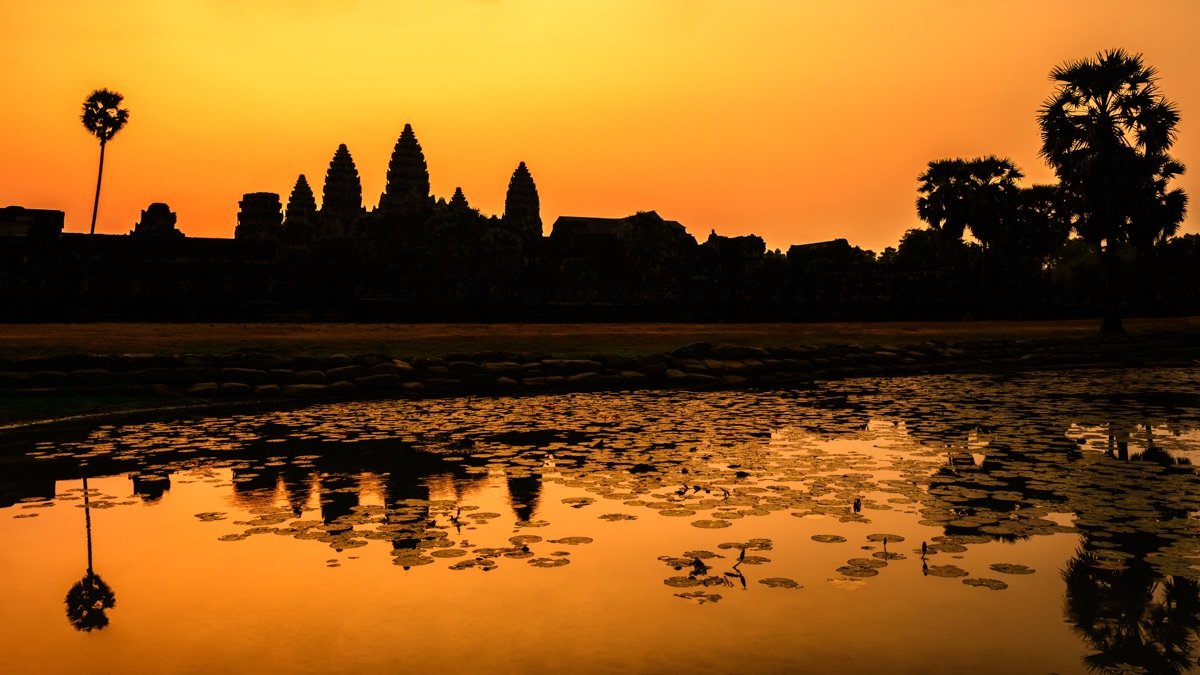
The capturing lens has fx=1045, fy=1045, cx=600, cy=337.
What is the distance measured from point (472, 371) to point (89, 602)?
12.7m

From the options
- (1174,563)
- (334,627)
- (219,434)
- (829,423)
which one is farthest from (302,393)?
(1174,563)

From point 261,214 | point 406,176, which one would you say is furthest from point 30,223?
point 406,176

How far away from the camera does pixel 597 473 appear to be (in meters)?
9.60

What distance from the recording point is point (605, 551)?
669 cm

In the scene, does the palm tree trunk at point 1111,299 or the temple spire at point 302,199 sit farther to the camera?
the temple spire at point 302,199

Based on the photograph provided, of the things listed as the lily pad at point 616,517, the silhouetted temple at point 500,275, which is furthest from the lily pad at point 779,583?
the silhouetted temple at point 500,275

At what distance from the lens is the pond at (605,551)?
4.88 metres

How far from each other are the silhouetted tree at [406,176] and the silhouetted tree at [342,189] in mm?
4080

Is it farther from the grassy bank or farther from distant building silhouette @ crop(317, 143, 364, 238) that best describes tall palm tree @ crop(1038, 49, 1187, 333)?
distant building silhouette @ crop(317, 143, 364, 238)

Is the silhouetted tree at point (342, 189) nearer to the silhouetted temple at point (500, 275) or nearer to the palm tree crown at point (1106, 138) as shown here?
the silhouetted temple at point (500, 275)

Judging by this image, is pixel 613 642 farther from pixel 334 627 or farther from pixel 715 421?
pixel 715 421

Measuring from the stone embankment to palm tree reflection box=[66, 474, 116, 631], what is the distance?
974 cm

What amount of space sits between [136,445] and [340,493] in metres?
4.24

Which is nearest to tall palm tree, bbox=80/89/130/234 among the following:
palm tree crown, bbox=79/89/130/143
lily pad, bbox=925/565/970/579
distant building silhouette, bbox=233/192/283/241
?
palm tree crown, bbox=79/89/130/143
